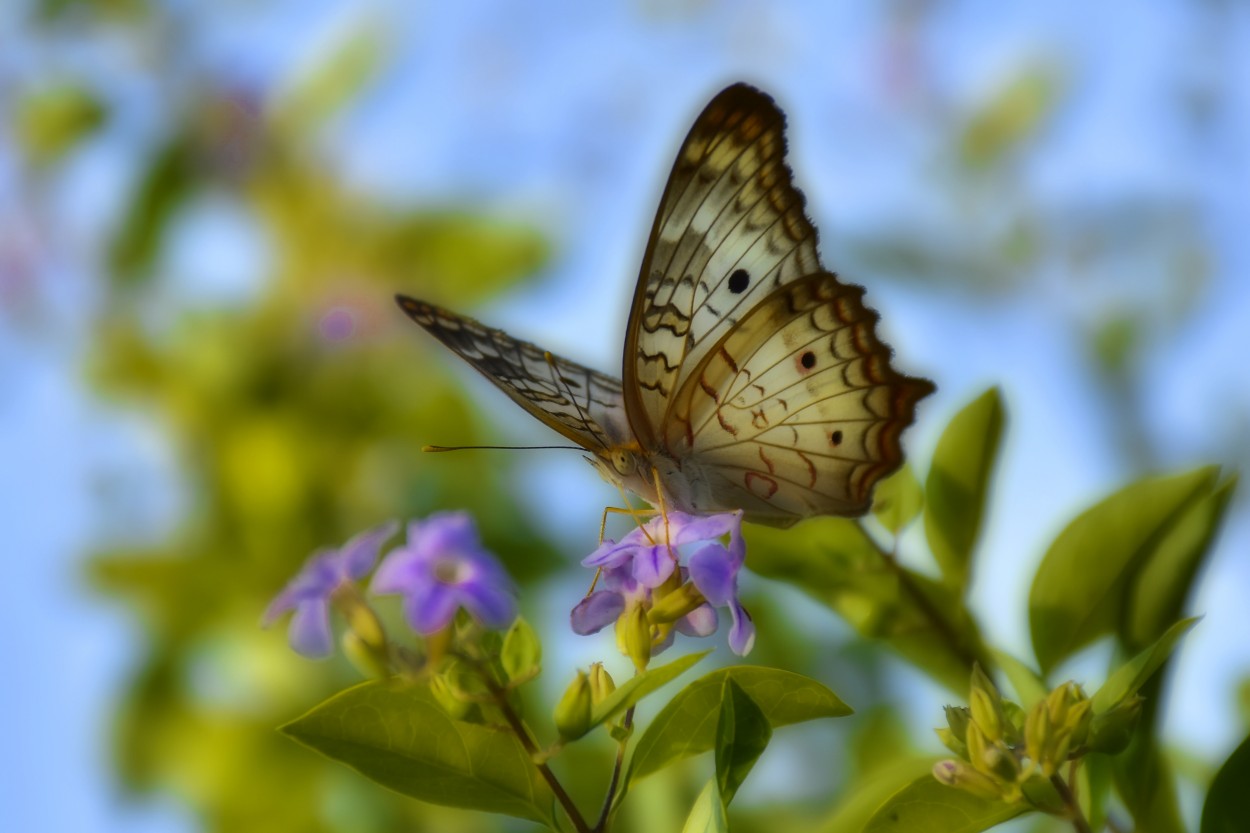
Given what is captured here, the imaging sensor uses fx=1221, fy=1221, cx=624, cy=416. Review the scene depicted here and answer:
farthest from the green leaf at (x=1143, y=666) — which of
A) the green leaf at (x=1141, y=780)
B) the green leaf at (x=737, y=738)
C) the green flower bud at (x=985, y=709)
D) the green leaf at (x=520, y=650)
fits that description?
the green leaf at (x=520, y=650)

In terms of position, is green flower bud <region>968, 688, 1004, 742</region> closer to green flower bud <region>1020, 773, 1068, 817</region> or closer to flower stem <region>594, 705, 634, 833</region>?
green flower bud <region>1020, 773, 1068, 817</region>

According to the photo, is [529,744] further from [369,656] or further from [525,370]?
[525,370]

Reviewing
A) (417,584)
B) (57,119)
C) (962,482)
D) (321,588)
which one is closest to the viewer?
(417,584)

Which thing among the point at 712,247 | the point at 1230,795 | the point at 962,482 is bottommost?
the point at 1230,795

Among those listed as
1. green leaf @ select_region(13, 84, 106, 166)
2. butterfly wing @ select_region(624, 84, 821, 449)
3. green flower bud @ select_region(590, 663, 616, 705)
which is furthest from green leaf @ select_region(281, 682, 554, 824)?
green leaf @ select_region(13, 84, 106, 166)

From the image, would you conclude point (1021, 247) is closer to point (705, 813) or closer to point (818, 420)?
point (818, 420)

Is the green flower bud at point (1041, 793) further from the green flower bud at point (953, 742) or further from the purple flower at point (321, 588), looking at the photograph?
the purple flower at point (321, 588)

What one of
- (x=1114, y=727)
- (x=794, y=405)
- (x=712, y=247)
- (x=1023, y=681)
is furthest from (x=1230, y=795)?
(x=712, y=247)
